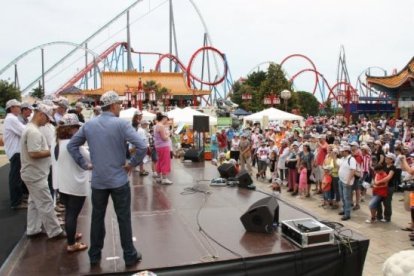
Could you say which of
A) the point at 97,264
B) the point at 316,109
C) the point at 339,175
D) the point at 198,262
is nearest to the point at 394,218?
the point at 339,175

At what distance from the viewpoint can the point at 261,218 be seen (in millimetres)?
5082

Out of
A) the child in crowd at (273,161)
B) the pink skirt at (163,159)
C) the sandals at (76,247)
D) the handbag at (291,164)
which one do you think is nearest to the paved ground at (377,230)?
the handbag at (291,164)

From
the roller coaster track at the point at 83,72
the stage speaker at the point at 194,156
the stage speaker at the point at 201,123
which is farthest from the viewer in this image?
the roller coaster track at the point at 83,72

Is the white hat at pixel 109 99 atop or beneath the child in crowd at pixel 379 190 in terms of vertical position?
atop

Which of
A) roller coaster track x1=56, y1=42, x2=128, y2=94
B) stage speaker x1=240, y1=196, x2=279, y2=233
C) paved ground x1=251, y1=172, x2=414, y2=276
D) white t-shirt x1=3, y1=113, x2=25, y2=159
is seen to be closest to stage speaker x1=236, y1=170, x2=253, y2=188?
paved ground x1=251, y1=172, x2=414, y2=276

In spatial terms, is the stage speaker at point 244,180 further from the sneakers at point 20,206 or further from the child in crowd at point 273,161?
the child in crowd at point 273,161

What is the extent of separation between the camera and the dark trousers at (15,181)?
5965 millimetres

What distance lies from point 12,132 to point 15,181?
29.7 inches

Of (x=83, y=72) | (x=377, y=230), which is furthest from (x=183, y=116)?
(x=83, y=72)

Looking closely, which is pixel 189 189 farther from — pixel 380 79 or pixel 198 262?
pixel 380 79

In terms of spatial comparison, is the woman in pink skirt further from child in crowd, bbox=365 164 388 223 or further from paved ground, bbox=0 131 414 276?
child in crowd, bbox=365 164 388 223

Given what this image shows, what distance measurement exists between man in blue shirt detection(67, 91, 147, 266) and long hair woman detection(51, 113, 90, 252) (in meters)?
0.45

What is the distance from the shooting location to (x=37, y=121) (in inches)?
179

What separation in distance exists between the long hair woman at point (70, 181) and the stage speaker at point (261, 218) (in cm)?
207
